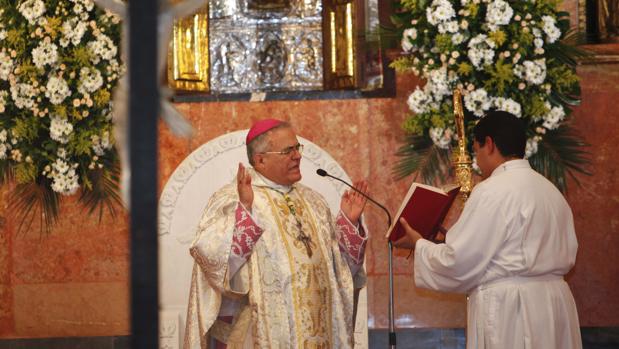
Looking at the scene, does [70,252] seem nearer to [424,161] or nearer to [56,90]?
[56,90]

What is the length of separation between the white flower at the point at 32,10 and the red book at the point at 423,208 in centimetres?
311

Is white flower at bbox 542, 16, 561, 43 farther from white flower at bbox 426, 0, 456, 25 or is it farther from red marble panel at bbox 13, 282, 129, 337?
red marble panel at bbox 13, 282, 129, 337

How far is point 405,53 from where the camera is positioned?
7.72 m

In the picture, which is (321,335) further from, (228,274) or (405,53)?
(405,53)

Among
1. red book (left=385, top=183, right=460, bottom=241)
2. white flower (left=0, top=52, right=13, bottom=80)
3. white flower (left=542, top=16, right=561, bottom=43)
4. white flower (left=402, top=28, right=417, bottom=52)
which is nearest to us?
red book (left=385, top=183, right=460, bottom=241)

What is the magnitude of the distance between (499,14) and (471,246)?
2.03 m

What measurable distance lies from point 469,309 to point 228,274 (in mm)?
1380

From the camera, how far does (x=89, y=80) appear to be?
733 cm

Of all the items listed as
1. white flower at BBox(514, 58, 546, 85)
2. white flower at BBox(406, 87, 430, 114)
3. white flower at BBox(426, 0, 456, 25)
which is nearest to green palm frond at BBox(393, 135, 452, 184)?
white flower at BBox(406, 87, 430, 114)

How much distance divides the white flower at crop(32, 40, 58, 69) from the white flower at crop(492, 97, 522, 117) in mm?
3085

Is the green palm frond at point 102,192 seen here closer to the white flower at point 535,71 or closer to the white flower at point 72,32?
the white flower at point 72,32

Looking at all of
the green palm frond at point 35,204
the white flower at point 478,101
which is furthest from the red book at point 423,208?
the green palm frond at point 35,204

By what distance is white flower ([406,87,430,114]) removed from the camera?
714 centimetres

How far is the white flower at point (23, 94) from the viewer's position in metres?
7.34
